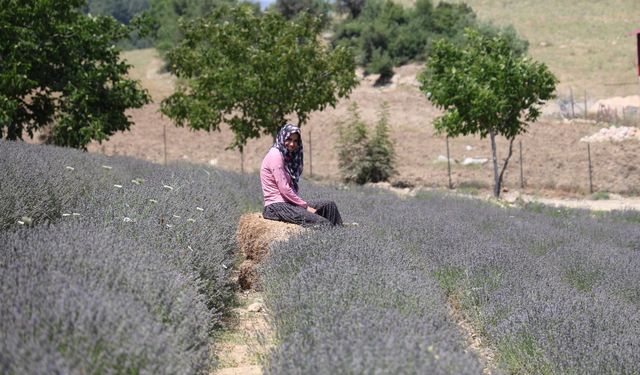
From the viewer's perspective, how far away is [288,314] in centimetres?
379

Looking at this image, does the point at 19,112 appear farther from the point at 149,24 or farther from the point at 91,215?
the point at 91,215

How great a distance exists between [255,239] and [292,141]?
38.5 inches

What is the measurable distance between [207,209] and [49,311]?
10.9 ft

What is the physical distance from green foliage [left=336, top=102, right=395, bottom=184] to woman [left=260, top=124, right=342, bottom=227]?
14.7 m

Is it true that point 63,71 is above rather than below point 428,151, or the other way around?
above

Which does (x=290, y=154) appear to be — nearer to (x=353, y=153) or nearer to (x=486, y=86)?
(x=486, y=86)

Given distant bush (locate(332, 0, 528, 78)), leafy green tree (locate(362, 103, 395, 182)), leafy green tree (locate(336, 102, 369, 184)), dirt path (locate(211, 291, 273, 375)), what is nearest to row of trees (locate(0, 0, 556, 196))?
leafy green tree (locate(362, 103, 395, 182))

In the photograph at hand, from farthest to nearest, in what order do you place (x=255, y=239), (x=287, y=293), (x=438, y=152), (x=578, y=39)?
(x=578, y=39) < (x=438, y=152) < (x=255, y=239) < (x=287, y=293)

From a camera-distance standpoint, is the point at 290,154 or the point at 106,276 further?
the point at 290,154

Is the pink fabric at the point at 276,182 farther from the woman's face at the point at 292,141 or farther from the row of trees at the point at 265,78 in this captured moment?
the row of trees at the point at 265,78

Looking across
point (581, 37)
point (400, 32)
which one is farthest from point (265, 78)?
point (581, 37)

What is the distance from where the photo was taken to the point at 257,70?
56.8 ft

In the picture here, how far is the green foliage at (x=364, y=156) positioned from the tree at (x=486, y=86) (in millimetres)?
3158

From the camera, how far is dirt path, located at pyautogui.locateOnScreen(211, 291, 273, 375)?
3.75 metres
